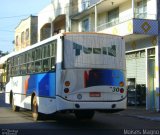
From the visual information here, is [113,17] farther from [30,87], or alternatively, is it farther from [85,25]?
[30,87]

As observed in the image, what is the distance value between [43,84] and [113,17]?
15751 mm

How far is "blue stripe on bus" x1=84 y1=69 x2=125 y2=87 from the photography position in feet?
45.6

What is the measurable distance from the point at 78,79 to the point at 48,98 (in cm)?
162

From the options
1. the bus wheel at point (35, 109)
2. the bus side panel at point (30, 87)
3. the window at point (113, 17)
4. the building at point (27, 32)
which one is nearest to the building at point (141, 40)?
the window at point (113, 17)

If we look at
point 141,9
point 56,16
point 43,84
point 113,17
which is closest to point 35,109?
point 43,84

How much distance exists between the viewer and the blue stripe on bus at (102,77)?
13.9 meters

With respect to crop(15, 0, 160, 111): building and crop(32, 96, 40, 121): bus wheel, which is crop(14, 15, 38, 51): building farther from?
crop(32, 96, 40, 121): bus wheel

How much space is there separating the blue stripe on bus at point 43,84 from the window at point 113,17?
12.9 meters

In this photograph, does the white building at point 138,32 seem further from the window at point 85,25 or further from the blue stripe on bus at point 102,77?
the blue stripe on bus at point 102,77

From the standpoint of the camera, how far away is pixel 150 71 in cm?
2419

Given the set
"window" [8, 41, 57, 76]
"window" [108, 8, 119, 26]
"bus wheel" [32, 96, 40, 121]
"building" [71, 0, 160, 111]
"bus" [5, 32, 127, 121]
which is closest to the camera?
"bus" [5, 32, 127, 121]

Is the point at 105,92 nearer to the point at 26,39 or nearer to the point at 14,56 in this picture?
the point at 14,56

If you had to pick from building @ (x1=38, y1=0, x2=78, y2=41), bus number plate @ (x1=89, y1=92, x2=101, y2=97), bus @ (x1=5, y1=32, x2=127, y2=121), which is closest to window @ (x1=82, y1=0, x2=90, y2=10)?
building @ (x1=38, y1=0, x2=78, y2=41)

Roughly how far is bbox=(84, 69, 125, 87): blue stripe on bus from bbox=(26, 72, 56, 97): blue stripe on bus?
4.16 ft
